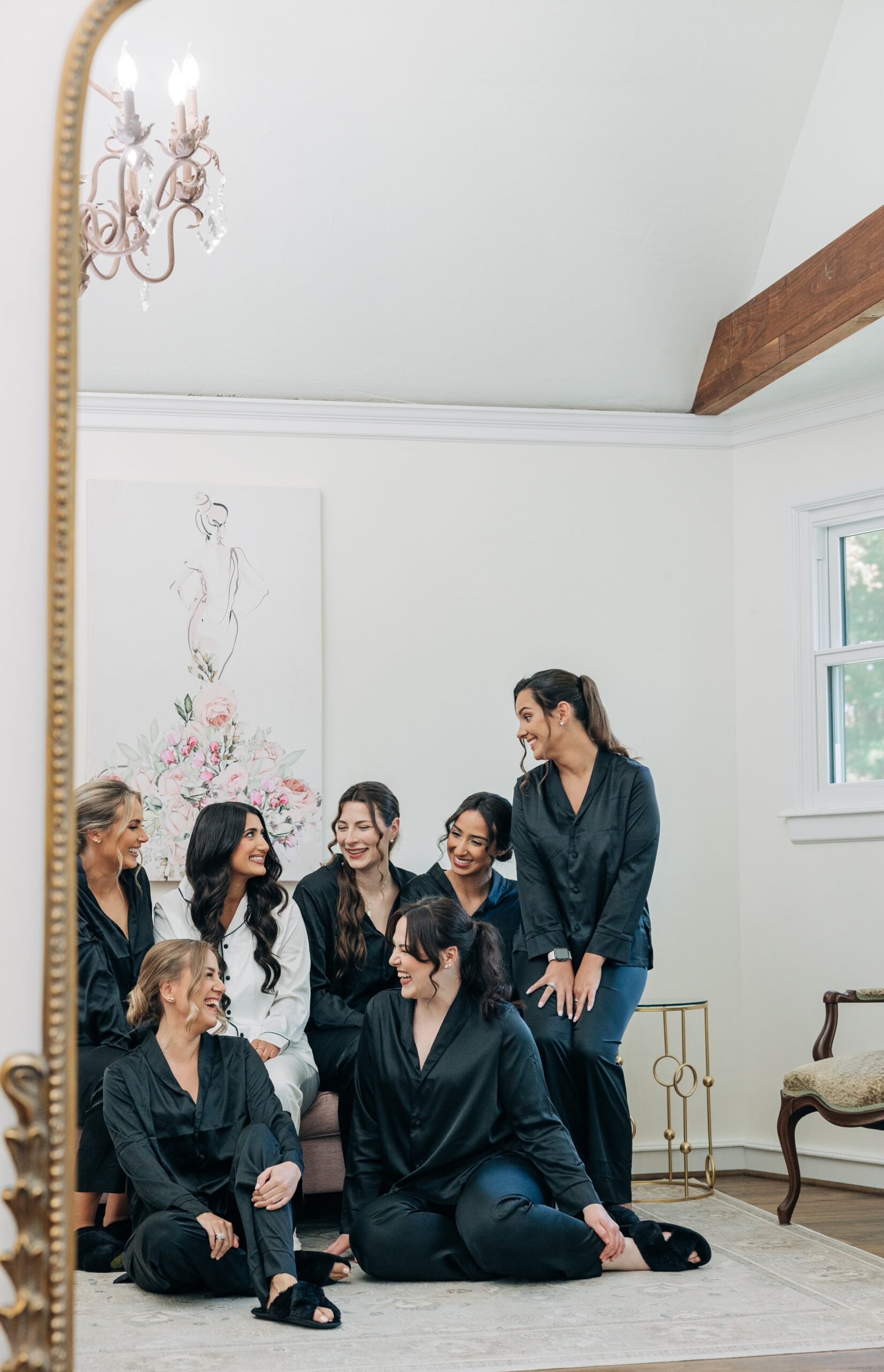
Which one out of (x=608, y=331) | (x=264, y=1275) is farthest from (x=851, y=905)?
(x=264, y=1275)

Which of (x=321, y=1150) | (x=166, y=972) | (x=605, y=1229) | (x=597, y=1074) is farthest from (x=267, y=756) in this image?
(x=605, y=1229)

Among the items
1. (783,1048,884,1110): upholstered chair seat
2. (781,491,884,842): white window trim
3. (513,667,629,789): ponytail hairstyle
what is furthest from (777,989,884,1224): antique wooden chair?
(513,667,629,789): ponytail hairstyle

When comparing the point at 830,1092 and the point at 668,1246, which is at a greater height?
the point at 830,1092

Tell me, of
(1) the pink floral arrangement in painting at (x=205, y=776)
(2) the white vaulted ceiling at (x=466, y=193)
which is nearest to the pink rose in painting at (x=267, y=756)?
(1) the pink floral arrangement in painting at (x=205, y=776)

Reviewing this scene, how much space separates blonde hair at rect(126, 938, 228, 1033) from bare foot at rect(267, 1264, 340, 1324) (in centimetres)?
54

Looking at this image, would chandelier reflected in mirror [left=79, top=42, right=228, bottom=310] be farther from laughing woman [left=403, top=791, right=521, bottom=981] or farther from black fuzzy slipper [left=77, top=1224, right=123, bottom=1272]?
black fuzzy slipper [left=77, top=1224, right=123, bottom=1272]

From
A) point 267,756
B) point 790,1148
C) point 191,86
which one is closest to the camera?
point 191,86

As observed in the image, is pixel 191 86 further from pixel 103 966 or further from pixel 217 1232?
pixel 217 1232

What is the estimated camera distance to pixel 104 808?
335cm

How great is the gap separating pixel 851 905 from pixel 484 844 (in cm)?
119

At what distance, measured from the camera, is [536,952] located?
3.46 metres

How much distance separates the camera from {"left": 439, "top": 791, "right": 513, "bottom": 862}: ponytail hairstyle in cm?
374

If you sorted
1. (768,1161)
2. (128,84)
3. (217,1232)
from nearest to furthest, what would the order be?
(128,84) < (217,1232) < (768,1161)

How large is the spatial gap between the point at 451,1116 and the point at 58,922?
170cm
